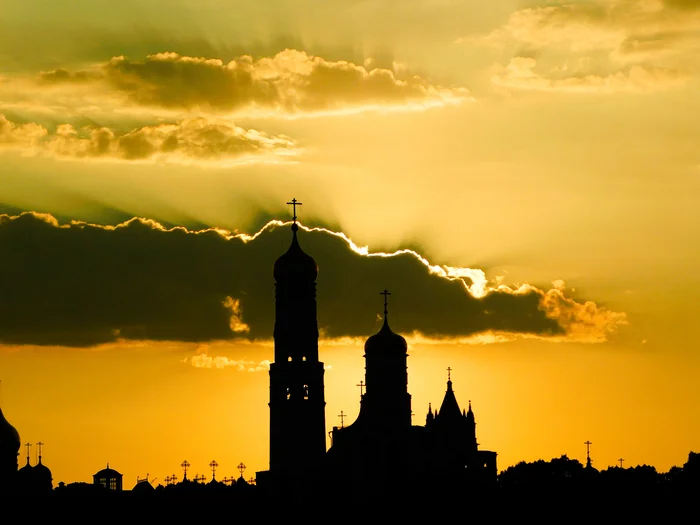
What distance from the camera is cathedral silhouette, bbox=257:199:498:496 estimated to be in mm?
143125

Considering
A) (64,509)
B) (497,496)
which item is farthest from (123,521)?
(497,496)

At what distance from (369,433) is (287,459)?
8945 millimetres

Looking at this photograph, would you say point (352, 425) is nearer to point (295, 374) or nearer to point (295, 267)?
point (295, 374)

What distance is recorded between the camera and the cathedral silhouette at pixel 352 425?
470 ft

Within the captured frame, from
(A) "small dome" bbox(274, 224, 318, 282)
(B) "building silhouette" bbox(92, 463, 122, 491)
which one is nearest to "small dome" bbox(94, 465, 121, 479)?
(B) "building silhouette" bbox(92, 463, 122, 491)

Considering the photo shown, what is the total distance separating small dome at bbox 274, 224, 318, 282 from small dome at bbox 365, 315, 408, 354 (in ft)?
33.6

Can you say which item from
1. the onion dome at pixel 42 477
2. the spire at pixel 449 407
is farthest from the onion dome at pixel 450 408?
the onion dome at pixel 42 477

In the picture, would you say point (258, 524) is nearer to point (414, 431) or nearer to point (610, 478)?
point (414, 431)

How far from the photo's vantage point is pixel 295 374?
142875mm

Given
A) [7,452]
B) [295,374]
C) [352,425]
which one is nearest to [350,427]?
[352,425]

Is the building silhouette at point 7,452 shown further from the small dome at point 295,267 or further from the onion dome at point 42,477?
the small dome at point 295,267

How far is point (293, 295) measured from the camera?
143 metres

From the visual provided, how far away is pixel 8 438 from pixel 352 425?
121ft

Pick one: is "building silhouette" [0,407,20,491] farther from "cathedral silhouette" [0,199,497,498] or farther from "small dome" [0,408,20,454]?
"cathedral silhouette" [0,199,497,498]
